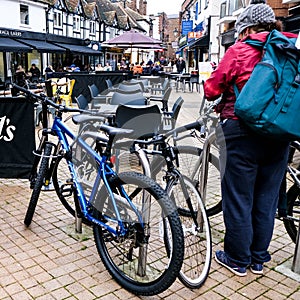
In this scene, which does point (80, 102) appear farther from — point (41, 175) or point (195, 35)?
point (195, 35)

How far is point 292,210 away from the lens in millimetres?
3359

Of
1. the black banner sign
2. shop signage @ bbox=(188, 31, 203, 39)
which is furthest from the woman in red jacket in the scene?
shop signage @ bbox=(188, 31, 203, 39)

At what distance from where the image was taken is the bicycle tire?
330 centimetres

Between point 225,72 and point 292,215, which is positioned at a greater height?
point 225,72

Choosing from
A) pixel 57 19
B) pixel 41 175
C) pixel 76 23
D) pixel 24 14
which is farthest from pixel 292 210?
pixel 76 23

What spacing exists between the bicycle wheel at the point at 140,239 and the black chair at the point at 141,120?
31.7 inches

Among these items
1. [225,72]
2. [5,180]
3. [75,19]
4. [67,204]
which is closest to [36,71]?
[75,19]

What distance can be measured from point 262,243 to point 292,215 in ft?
1.82

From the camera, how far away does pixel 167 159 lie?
282cm

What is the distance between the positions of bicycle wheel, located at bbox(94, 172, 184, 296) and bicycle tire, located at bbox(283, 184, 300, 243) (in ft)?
3.71

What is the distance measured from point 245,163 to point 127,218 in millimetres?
907

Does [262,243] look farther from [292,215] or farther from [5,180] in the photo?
[5,180]

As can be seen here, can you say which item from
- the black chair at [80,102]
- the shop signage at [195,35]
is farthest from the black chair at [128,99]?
the shop signage at [195,35]

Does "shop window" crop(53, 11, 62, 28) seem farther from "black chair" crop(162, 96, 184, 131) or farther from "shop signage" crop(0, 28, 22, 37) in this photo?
"black chair" crop(162, 96, 184, 131)
